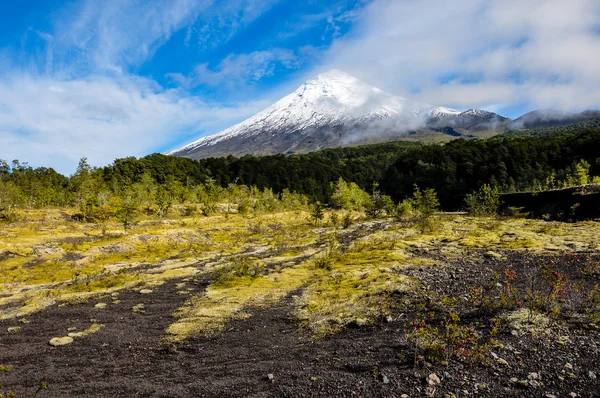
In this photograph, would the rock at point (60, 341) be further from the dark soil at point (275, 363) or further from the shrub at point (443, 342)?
the shrub at point (443, 342)

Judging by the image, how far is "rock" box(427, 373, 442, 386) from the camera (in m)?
5.52

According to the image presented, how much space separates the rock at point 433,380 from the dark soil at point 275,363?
7cm

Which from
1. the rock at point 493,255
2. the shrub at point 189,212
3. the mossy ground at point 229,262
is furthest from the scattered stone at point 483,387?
the shrub at point 189,212

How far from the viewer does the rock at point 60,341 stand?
877cm

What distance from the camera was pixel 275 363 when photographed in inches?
270

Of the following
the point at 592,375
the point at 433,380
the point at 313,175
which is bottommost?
the point at 592,375

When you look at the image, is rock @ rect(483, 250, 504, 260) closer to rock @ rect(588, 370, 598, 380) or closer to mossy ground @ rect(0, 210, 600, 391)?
mossy ground @ rect(0, 210, 600, 391)

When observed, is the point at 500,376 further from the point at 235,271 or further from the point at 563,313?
the point at 235,271

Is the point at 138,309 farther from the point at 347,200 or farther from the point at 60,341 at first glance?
the point at 347,200

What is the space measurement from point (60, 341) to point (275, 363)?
6.61 metres

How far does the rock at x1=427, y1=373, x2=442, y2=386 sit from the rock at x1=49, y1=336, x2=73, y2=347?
30.9 ft

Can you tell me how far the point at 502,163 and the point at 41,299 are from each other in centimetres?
8631

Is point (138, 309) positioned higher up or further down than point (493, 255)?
higher up

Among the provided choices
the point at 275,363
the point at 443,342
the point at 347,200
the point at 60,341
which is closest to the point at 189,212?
the point at 347,200
